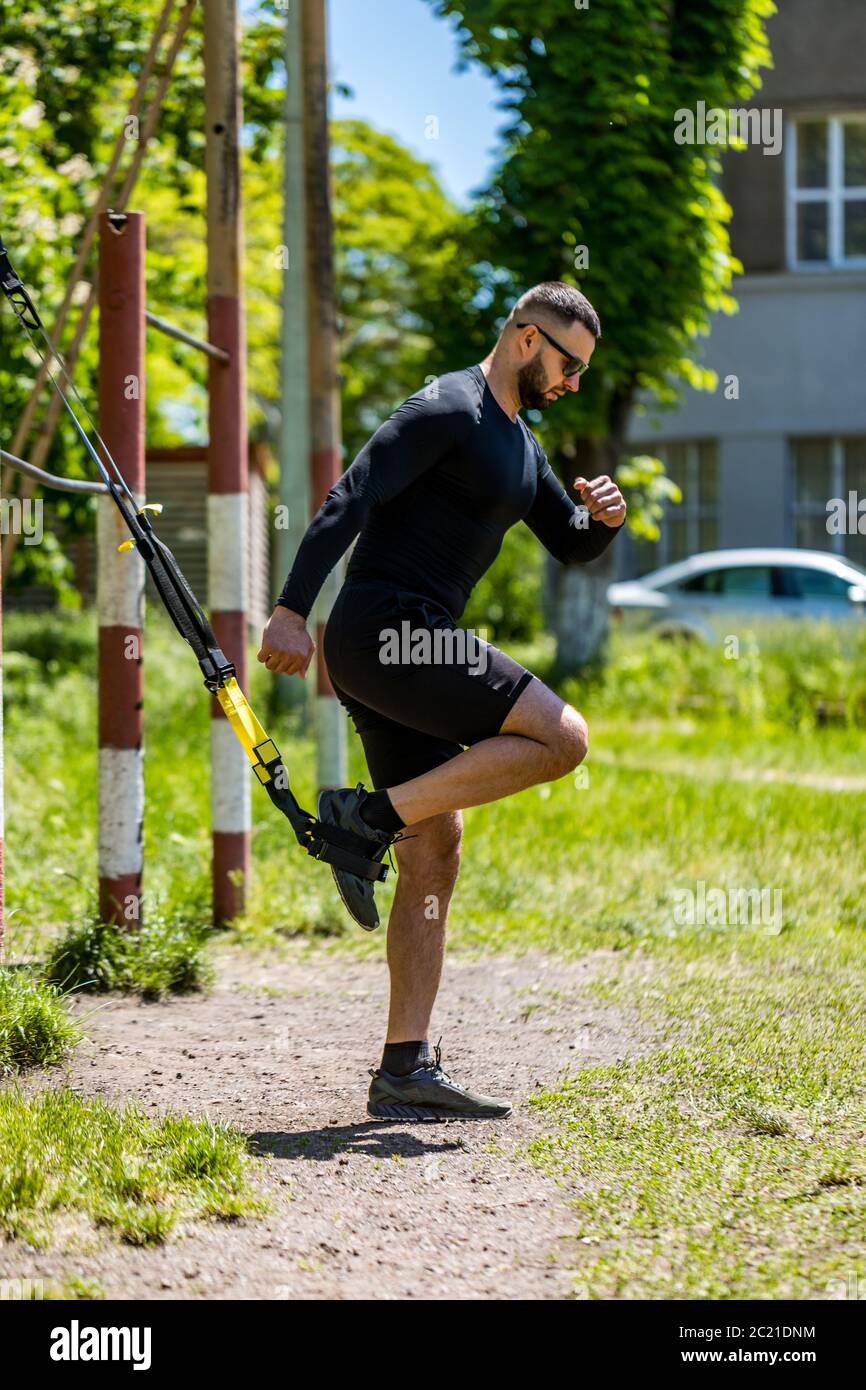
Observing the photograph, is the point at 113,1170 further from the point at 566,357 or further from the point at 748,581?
the point at 748,581

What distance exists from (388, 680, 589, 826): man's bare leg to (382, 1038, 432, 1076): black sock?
→ 23.4 inches

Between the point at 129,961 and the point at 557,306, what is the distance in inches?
102

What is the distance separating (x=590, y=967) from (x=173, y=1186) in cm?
290

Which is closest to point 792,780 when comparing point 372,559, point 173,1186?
point 372,559

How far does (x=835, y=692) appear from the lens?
1478 centimetres

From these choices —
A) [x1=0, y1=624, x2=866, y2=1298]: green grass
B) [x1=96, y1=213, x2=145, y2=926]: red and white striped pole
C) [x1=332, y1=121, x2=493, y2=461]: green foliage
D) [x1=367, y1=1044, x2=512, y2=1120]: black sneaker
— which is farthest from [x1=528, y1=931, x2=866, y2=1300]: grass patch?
[x1=332, y1=121, x2=493, y2=461]: green foliage

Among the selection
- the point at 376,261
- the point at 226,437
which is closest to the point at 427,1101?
the point at 226,437

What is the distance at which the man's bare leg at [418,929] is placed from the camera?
442 centimetres

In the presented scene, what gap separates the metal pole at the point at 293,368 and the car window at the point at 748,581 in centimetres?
708

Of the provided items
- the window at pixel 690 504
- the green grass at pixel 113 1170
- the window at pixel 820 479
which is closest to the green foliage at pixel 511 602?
the window at pixel 690 504

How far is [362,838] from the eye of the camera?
4.18 metres
